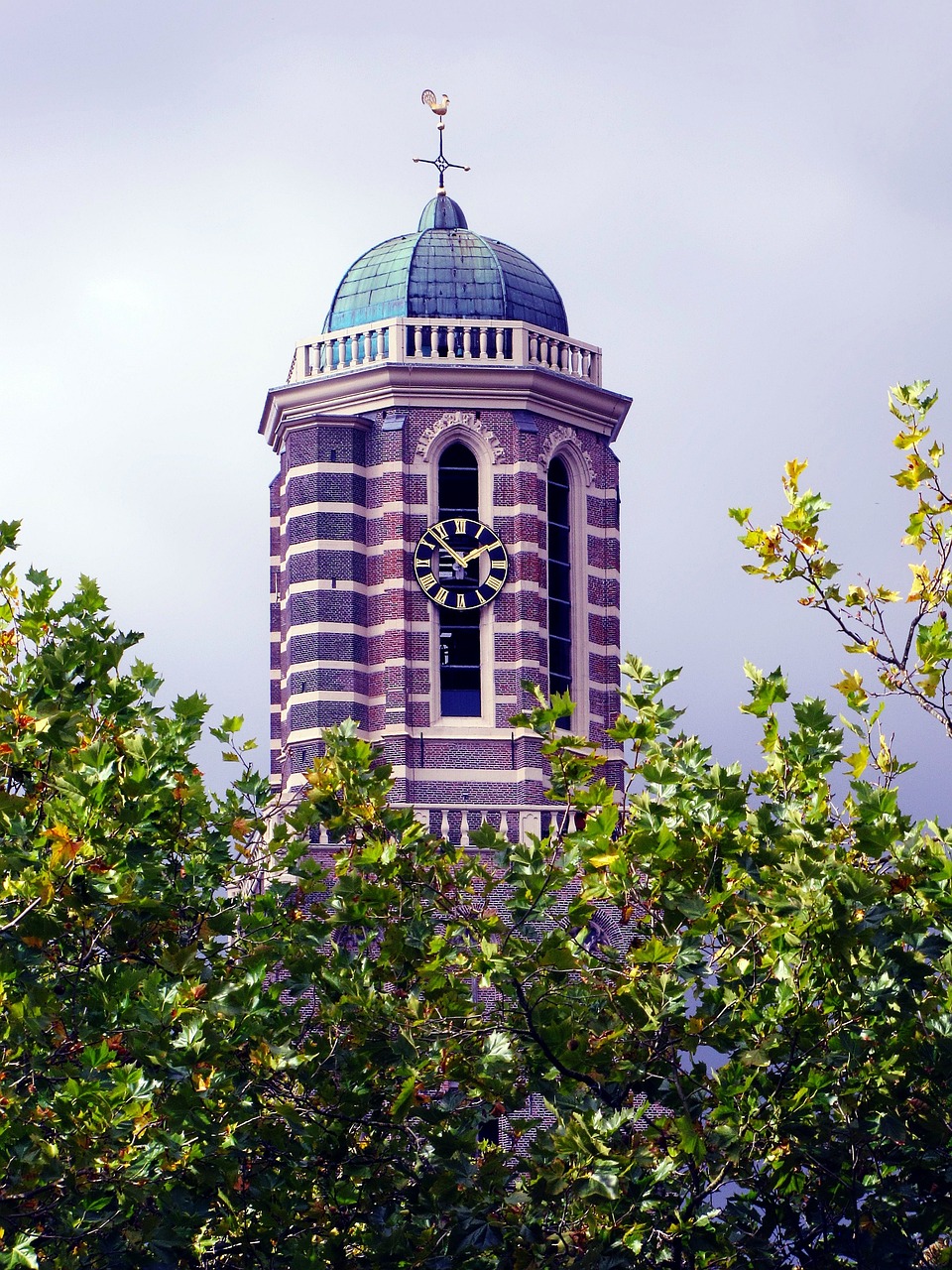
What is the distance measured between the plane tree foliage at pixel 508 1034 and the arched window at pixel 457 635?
29.0m

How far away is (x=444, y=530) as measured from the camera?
49500 millimetres

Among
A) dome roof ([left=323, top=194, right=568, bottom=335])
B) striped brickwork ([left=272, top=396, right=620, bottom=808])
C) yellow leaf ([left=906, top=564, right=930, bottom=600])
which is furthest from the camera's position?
dome roof ([left=323, top=194, right=568, bottom=335])

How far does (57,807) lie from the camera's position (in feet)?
60.7

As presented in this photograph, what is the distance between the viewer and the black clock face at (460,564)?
161 feet

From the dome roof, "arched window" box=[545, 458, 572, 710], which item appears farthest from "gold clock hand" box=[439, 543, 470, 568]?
the dome roof

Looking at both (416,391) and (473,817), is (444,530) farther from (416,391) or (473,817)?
(473,817)

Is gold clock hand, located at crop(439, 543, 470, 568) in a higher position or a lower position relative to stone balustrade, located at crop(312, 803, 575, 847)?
higher

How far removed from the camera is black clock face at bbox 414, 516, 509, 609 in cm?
4909

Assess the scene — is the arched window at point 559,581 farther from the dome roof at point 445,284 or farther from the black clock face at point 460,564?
the dome roof at point 445,284

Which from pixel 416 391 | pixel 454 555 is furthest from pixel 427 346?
pixel 454 555

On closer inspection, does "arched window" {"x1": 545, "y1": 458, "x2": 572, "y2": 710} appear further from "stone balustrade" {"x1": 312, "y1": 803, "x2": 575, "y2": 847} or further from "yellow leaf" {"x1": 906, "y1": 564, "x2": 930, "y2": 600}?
"yellow leaf" {"x1": 906, "y1": 564, "x2": 930, "y2": 600}

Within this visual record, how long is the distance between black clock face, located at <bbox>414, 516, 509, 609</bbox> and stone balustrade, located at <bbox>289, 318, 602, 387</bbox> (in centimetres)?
358

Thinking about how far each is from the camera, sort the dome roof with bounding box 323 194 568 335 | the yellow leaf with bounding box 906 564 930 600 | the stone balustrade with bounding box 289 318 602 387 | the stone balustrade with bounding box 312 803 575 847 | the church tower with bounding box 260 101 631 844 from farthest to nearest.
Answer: the dome roof with bounding box 323 194 568 335 < the stone balustrade with bounding box 289 318 602 387 < the church tower with bounding box 260 101 631 844 < the stone balustrade with bounding box 312 803 575 847 < the yellow leaf with bounding box 906 564 930 600

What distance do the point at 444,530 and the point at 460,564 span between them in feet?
2.53
